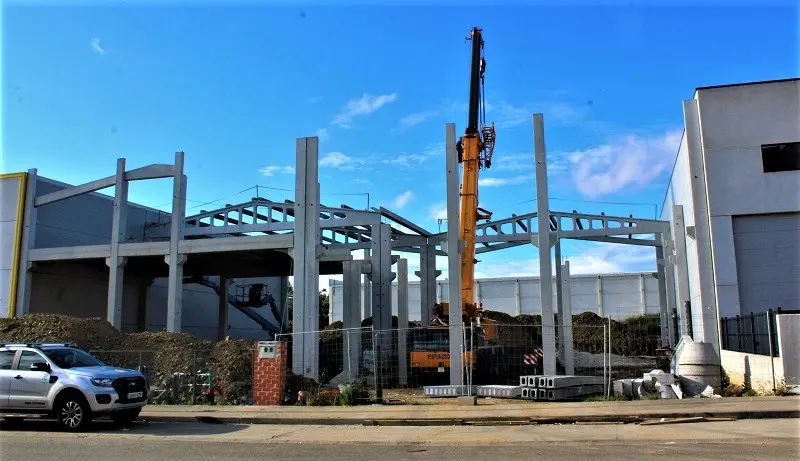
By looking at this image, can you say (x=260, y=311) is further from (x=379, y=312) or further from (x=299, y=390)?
(x=299, y=390)

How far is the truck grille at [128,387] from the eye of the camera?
41.9 feet

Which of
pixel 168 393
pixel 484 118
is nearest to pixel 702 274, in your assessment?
pixel 484 118

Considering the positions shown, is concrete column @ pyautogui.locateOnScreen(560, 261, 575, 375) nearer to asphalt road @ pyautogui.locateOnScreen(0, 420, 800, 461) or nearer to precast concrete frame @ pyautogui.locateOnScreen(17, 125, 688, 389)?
precast concrete frame @ pyautogui.locateOnScreen(17, 125, 688, 389)

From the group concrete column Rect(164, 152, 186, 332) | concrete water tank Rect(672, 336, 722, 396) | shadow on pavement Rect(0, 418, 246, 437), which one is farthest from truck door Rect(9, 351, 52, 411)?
concrete water tank Rect(672, 336, 722, 396)

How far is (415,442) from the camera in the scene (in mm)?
10828

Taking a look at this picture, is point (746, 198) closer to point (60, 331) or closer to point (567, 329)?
point (567, 329)

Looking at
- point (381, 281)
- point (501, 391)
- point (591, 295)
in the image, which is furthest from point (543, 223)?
point (591, 295)

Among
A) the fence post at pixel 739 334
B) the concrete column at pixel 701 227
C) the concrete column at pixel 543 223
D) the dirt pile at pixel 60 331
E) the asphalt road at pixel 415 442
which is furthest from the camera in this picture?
the dirt pile at pixel 60 331

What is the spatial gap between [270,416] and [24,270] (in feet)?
66.8

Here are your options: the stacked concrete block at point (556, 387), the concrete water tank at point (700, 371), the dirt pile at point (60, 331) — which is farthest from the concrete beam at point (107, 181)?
the concrete water tank at point (700, 371)

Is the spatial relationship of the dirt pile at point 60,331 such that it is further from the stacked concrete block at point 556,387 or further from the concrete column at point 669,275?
the concrete column at point 669,275

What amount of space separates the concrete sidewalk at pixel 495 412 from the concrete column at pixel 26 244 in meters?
16.7

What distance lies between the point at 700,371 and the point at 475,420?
668cm

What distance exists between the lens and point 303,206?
74.6 feet
